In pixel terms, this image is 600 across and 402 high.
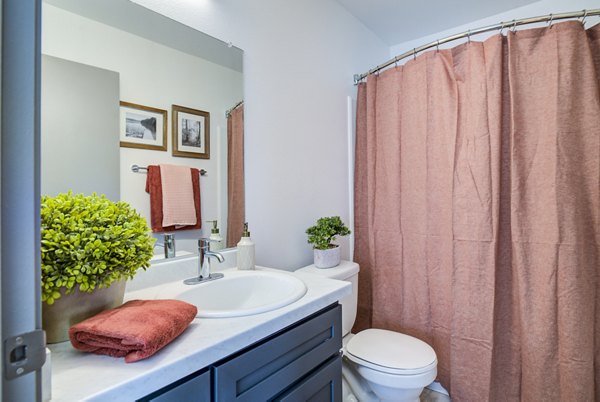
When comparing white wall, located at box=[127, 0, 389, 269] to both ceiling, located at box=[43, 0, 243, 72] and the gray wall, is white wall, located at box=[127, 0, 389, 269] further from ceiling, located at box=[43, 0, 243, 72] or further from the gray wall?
the gray wall

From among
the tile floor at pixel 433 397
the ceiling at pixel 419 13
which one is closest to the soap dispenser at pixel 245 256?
the tile floor at pixel 433 397

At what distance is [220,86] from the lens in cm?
132

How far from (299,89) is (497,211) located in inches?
48.2

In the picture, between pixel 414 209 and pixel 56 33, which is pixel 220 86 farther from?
pixel 414 209

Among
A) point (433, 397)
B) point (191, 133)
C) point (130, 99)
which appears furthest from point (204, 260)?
point (433, 397)

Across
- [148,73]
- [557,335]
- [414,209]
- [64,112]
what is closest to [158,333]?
[64,112]

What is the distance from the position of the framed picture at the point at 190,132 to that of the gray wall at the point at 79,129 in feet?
0.70

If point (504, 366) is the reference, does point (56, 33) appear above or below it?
above

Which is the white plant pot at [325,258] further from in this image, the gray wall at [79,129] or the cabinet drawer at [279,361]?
the gray wall at [79,129]

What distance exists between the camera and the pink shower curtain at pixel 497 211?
132cm

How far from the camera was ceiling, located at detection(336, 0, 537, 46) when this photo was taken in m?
1.92

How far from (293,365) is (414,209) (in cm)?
123

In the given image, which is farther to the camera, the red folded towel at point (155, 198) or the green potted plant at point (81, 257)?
the red folded towel at point (155, 198)

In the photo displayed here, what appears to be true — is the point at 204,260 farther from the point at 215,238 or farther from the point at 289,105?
the point at 289,105
